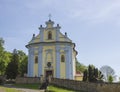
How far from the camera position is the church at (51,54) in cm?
4309

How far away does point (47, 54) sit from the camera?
44.1 meters

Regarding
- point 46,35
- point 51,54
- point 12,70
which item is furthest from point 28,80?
point 12,70

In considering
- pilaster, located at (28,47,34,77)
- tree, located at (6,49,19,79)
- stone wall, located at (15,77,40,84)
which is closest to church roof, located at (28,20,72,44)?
pilaster, located at (28,47,34,77)

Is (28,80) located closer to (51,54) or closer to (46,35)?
(51,54)

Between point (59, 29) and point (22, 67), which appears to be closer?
point (59, 29)

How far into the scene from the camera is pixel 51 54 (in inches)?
1731

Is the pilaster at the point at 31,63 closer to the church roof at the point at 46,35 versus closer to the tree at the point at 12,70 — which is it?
the church roof at the point at 46,35

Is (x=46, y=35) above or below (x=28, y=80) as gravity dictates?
above

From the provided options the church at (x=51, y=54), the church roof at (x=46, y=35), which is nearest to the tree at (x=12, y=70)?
the church at (x=51, y=54)

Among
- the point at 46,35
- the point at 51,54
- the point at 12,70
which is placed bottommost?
the point at 12,70

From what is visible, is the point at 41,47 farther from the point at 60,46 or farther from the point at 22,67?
the point at 22,67

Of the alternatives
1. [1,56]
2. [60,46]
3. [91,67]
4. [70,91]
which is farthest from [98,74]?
[1,56]

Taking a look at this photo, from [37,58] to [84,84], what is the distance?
11.8m

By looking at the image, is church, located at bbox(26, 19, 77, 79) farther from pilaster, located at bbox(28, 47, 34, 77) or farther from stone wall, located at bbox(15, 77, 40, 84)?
stone wall, located at bbox(15, 77, 40, 84)
